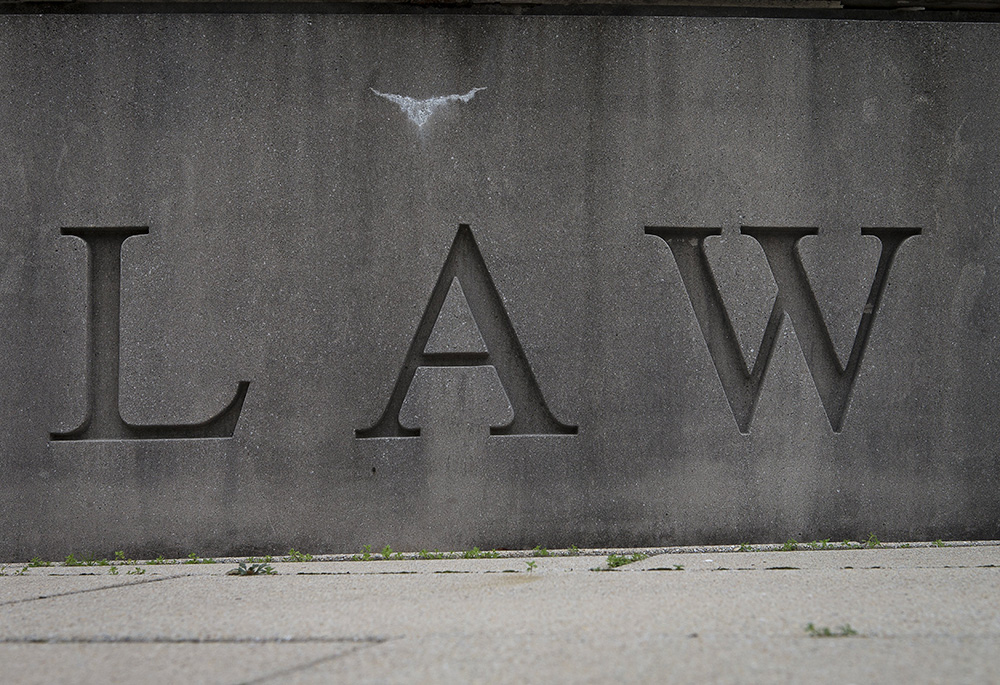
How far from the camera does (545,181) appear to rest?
3.75 m

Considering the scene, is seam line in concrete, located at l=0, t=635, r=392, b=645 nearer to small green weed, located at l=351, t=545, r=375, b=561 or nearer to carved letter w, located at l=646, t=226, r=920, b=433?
small green weed, located at l=351, t=545, r=375, b=561

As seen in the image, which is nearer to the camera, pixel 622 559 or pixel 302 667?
pixel 302 667

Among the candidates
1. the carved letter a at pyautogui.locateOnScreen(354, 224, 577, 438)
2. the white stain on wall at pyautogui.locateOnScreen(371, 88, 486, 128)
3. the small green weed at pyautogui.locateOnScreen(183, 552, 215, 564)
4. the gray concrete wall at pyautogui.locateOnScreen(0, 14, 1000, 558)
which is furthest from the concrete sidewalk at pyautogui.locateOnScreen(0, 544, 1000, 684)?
the white stain on wall at pyautogui.locateOnScreen(371, 88, 486, 128)

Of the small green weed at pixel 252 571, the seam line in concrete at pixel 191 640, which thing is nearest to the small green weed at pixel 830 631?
the seam line in concrete at pixel 191 640

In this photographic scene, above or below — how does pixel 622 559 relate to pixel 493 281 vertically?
below

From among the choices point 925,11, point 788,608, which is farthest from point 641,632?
point 925,11

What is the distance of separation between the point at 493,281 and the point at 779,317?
1.18 metres

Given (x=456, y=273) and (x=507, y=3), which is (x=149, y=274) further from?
(x=507, y=3)

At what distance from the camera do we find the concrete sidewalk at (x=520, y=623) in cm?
181

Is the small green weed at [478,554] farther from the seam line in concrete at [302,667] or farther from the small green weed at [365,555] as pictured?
the seam line in concrete at [302,667]

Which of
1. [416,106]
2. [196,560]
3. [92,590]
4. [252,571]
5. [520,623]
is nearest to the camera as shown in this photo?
[520,623]

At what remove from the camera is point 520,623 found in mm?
2248

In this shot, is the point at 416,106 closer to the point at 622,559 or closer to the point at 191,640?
the point at 622,559

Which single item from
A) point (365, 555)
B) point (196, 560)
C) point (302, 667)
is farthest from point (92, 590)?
point (302, 667)
